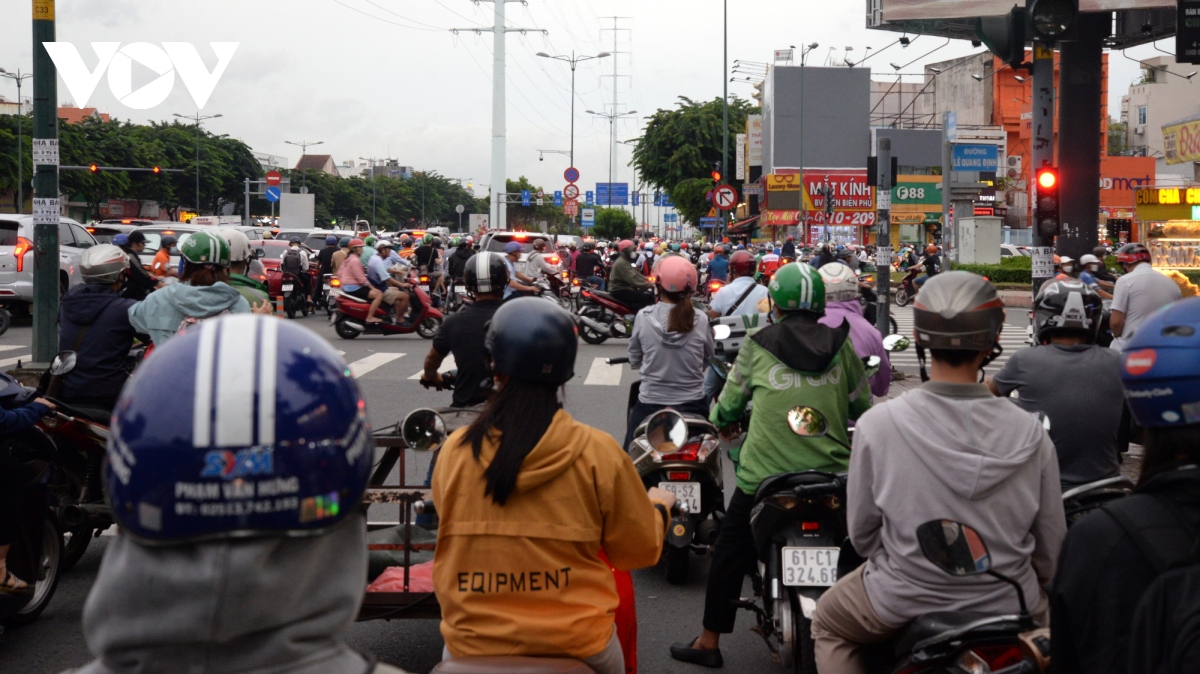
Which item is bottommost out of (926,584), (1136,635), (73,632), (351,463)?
(73,632)

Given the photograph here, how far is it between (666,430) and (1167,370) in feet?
8.16

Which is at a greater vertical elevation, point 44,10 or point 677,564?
point 44,10

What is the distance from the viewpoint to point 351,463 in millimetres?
1583

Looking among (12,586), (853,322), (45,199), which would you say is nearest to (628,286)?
(45,199)

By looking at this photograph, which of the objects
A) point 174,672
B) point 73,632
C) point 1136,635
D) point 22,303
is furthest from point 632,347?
point 22,303

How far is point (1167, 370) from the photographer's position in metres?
2.13

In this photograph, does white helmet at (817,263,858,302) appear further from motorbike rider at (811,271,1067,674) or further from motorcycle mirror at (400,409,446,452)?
motorbike rider at (811,271,1067,674)

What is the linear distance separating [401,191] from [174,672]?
13937 cm

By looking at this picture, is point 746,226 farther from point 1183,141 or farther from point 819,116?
point 1183,141

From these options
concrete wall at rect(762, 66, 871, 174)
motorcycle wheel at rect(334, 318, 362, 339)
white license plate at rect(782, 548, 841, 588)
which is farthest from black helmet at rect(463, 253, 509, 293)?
concrete wall at rect(762, 66, 871, 174)

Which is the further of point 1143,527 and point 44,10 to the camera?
point 44,10

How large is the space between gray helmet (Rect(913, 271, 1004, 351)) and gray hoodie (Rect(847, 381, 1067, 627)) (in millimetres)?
128

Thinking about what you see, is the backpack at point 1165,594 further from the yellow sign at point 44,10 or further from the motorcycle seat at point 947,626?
the yellow sign at point 44,10

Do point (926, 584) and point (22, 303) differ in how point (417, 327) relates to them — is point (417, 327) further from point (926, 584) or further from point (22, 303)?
point (926, 584)
